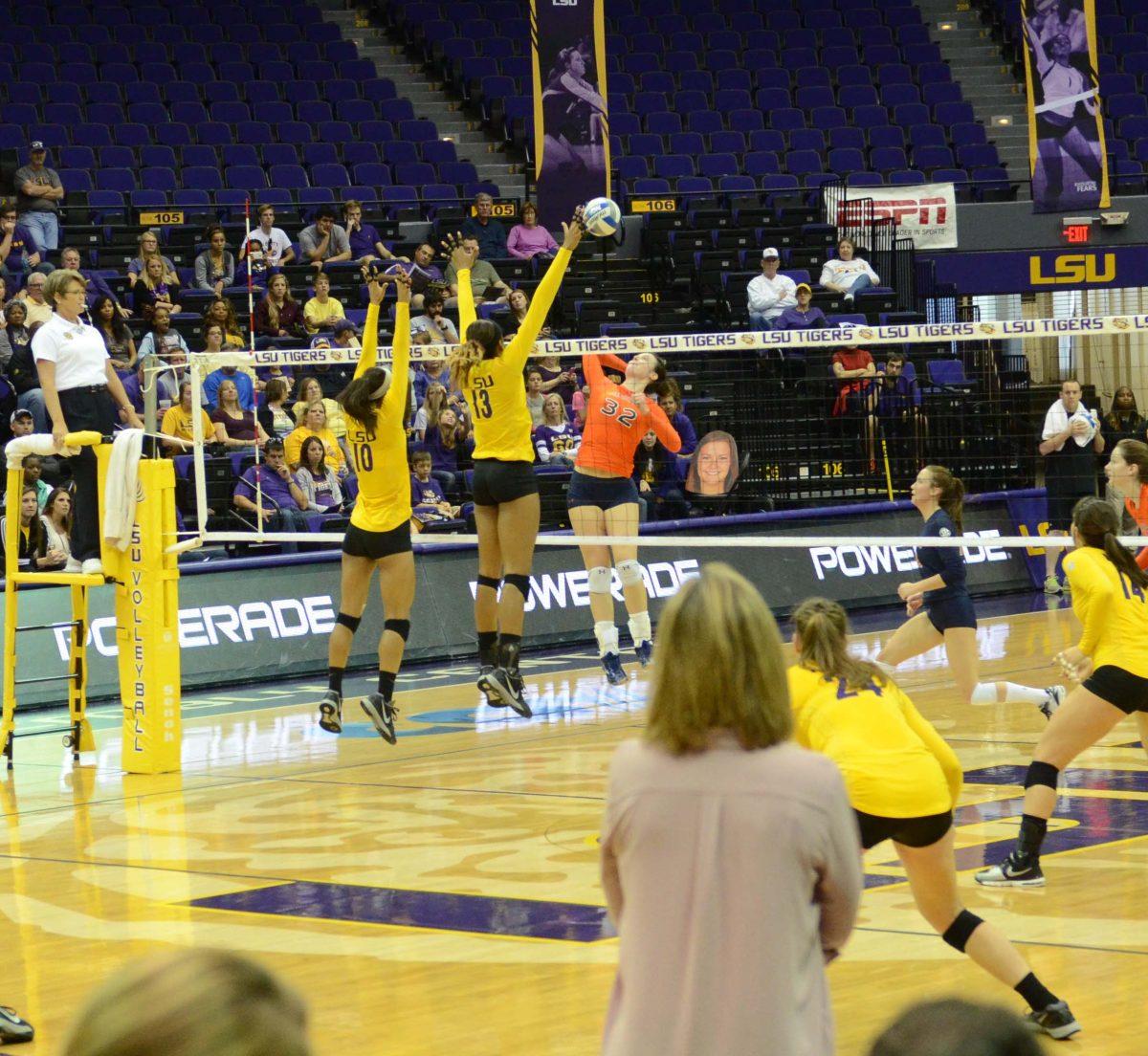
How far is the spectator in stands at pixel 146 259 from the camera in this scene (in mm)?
17469

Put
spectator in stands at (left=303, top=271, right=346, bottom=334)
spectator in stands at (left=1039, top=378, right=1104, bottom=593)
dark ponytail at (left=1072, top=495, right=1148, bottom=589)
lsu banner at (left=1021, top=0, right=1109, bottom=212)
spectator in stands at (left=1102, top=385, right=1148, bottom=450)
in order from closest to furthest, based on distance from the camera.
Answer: dark ponytail at (left=1072, top=495, right=1148, bottom=589) → spectator in stands at (left=1039, top=378, right=1104, bottom=593) → spectator in stands at (left=1102, top=385, right=1148, bottom=450) → spectator in stands at (left=303, top=271, right=346, bottom=334) → lsu banner at (left=1021, top=0, right=1109, bottom=212)

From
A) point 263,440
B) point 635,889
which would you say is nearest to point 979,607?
point 263,440

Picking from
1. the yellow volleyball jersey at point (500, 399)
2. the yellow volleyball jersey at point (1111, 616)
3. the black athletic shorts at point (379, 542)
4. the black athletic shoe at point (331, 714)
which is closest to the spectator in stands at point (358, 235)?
the yellow volleyball jersey at point (500, 399)

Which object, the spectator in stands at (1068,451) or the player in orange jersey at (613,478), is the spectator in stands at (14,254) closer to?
the player in orange jersey at (613,478)

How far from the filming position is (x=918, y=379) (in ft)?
58.9

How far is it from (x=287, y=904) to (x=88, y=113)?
17.0m

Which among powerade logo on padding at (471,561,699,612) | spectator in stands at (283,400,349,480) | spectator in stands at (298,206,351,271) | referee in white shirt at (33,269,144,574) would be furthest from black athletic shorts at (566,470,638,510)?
spectator in stands at (298,206,351,271)

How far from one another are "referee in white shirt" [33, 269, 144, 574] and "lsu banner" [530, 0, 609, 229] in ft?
36.2

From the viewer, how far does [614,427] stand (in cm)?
1106

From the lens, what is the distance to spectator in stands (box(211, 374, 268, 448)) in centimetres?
1470

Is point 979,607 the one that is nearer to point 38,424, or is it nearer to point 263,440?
point 263,440

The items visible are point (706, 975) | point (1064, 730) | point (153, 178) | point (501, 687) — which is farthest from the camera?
point (153, 178)

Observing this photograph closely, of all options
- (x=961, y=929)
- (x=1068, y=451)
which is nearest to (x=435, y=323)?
(x=1068, y=451)

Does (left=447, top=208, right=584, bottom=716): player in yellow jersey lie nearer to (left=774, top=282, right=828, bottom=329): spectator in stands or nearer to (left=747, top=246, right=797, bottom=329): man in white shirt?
(left=774, top=282, right=828, bottom=329): spectator in stands
